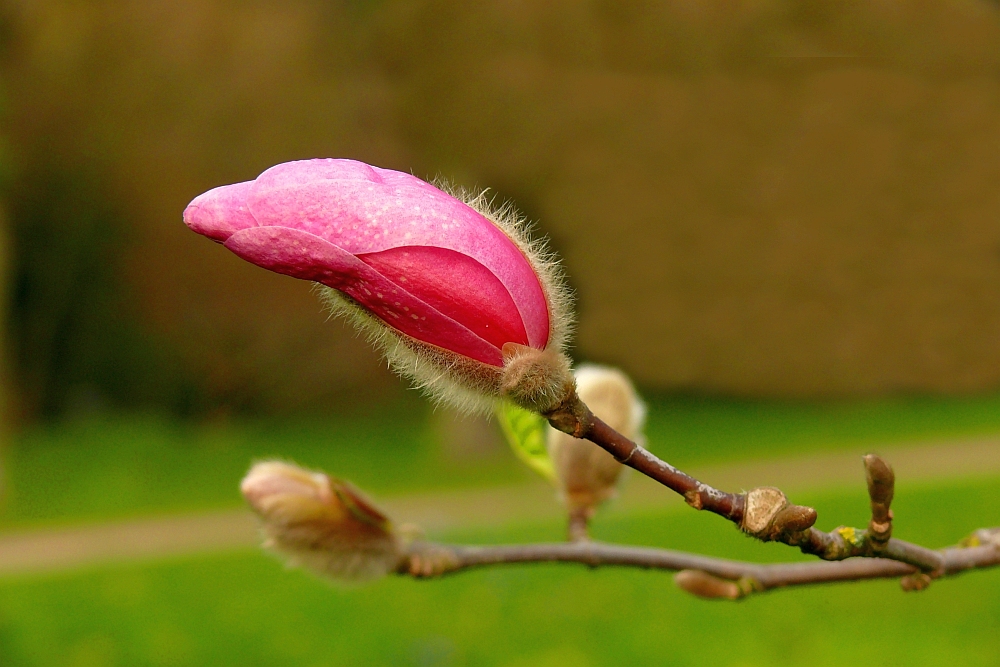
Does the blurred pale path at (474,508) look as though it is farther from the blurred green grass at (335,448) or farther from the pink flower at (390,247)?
the pink flower at (390,247)

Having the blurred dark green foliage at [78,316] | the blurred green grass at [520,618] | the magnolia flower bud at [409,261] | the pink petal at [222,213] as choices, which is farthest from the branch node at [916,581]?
the blurred dark green foliage at [78,316]

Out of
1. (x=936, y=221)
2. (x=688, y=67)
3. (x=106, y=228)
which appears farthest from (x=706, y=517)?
(x=106, y=228)

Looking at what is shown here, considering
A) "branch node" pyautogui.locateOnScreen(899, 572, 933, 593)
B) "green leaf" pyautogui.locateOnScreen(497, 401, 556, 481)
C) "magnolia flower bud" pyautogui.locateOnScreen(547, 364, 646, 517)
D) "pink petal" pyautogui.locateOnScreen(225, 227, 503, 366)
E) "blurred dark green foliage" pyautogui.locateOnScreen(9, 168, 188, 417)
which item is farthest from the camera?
"blurred dark green foliage" pyautogui.locateOnScreen(9, 168, 188, 417)

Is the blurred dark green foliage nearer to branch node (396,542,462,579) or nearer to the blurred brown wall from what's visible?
the blurred brown wall

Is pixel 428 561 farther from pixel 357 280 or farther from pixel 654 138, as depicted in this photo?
pixel 654 138

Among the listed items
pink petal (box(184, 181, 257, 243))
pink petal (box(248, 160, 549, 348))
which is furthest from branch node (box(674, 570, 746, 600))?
pink petal (box(184, 181, 257, 243))

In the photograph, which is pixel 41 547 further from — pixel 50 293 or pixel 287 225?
pixel 287 225

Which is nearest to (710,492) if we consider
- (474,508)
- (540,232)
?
(540,232)
